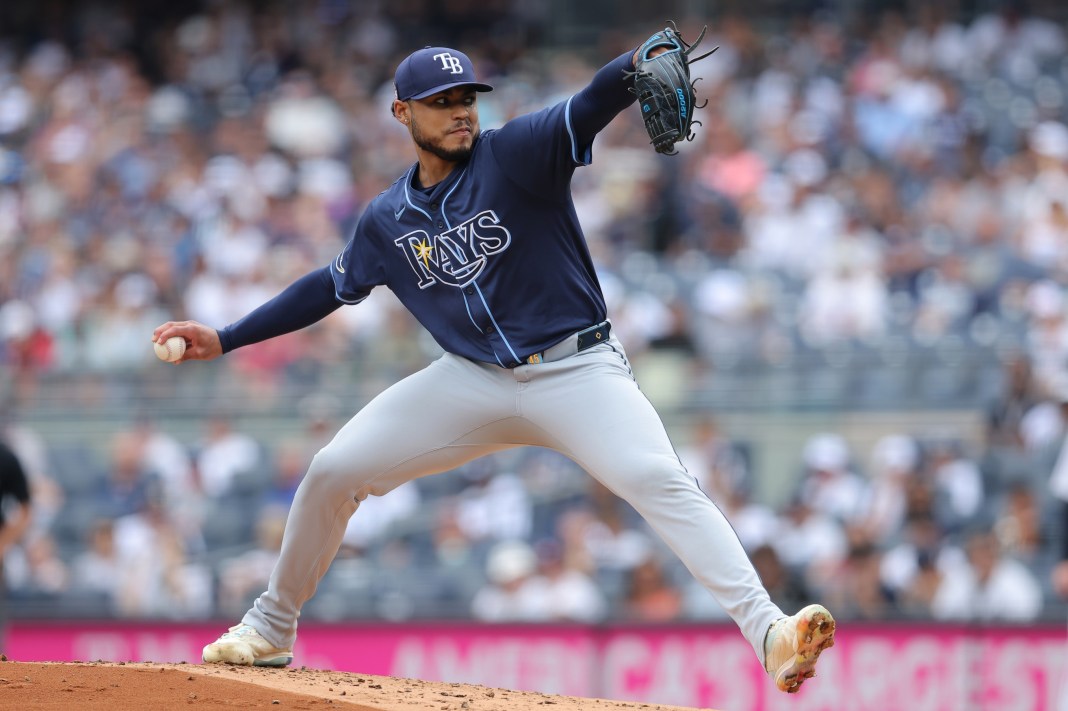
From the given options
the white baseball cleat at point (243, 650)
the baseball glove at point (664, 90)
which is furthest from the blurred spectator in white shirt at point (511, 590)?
the baseball glove at point (664, 90)

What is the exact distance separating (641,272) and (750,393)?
1460 mm

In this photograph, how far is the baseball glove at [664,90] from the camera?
408 centimetres

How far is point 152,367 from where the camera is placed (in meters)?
10.9

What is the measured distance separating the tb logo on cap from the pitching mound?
6.01 feet

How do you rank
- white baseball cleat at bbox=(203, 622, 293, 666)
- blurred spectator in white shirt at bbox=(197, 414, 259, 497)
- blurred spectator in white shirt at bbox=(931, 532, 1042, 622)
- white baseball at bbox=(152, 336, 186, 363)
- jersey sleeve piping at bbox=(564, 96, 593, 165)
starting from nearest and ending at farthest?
jersey sleeve piping at bbox=(564, 96, 593, 165)
white baseball at bbox=(152, 336, 186, 363)
white baseball cleat at bbox=(203, 622, 293, 666)
blurred spectator in white shirt at bbox=(931, 532, 1042, 622)
blurred spectator in white shirt at bbox=(197, 414, 259, 497)

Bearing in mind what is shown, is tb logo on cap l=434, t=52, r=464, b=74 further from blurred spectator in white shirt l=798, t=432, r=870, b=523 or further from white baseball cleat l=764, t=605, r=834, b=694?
blurred spectator in white shirt l=798, t=432, r=870, b=523

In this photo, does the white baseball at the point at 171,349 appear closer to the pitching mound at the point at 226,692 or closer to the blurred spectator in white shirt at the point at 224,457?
the pitching mound at the point at 226,692

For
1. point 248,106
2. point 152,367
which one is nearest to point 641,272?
point 152,367

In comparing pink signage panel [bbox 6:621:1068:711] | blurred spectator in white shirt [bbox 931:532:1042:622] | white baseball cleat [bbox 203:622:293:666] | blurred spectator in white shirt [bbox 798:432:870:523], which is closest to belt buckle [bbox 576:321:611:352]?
white baseball cleat [bbox 203:622:293:666]

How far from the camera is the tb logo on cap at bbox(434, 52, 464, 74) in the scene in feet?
14.7

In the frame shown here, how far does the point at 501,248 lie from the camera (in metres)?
4.51

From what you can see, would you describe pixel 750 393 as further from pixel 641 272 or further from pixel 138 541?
pixel 138 541

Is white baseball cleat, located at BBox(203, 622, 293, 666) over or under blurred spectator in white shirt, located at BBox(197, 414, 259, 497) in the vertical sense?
under

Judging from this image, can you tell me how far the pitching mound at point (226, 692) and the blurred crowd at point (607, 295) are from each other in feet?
12.6
